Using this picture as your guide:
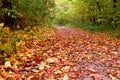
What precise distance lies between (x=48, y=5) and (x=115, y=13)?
7101 millimetres

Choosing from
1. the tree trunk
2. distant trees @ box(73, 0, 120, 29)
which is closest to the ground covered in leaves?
the tree trunk

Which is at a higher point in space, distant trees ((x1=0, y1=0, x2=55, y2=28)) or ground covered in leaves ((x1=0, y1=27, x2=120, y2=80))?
distant trees ((x1=0, y1=0, x2=55, y2=28))

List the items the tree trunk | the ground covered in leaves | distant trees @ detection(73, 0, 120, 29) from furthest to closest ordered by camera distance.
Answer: distant trees @ detection(73, 0, 120, 29), the tree trunk, the ground covered in leaves

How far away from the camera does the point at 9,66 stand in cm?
507

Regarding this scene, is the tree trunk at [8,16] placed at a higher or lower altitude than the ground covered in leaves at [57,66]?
higher

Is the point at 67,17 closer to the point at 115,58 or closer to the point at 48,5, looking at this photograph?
the point at 48,5

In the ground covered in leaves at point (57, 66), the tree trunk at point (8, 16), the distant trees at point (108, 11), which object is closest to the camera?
the ground covered in leaves at point (57, 66)

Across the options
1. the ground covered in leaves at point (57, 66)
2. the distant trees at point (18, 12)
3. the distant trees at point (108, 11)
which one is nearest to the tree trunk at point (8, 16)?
the distant trees at point (18, 12)

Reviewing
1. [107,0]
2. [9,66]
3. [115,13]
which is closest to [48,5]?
[107,0]

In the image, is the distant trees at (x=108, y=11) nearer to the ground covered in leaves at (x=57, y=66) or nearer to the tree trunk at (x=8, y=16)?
the tree trunk at (x=8, y=16)

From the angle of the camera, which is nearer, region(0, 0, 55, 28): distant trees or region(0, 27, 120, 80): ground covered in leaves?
region(0, 27, 120, 80): ground covered in leaves

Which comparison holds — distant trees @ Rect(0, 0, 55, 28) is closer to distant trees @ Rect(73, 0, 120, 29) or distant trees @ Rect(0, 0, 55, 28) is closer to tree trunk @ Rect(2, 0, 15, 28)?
tree trunk @ Rect(2, 0, 15, 28)

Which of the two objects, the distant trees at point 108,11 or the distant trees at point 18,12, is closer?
the distant trees at point 18,12

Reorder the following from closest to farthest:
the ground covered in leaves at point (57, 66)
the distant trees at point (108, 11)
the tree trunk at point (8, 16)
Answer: the ground covered in leaves at point (57, 66) < the tree trunk at point (8, 16) < the distant trees at point (108, 11)
